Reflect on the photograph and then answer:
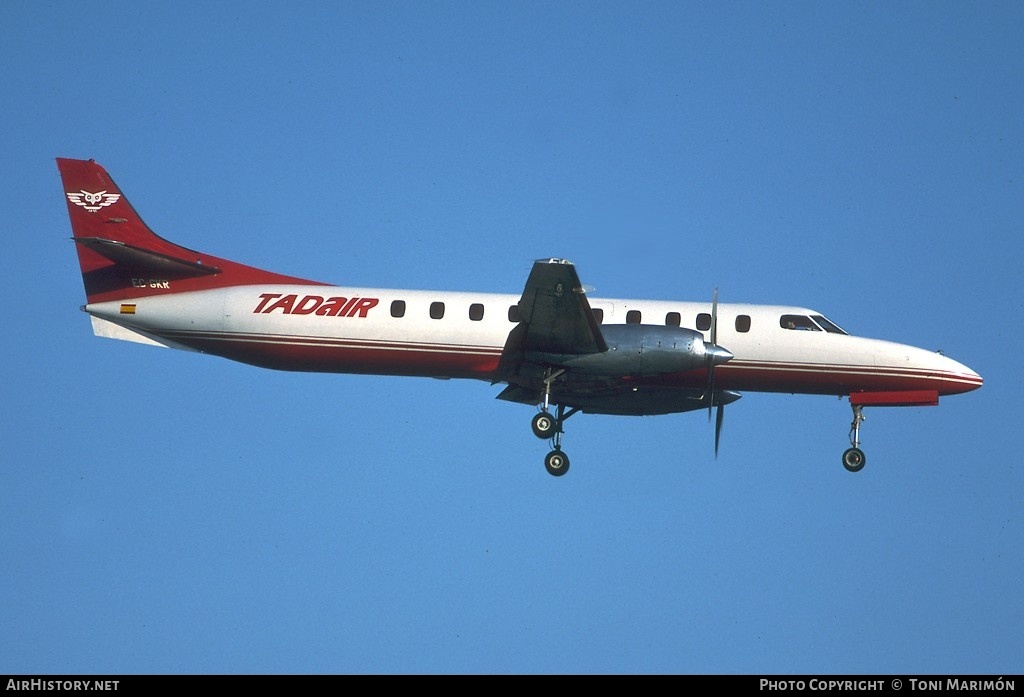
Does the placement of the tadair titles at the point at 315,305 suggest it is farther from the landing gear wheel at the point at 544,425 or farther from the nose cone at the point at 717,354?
the nose cone at the point at 717,354

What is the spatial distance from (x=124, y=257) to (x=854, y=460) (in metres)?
17.9

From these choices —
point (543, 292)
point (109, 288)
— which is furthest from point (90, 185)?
point (543, 292)

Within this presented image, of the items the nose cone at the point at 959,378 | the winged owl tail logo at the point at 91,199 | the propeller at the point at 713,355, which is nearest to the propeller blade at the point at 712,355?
the propeller at the point at 713,355

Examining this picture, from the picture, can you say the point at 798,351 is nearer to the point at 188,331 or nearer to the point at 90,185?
the point at 188,331

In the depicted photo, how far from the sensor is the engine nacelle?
85.9ft

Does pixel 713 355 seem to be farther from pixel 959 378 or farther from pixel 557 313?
pixel 959 378

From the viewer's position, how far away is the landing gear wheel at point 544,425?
27.7 m

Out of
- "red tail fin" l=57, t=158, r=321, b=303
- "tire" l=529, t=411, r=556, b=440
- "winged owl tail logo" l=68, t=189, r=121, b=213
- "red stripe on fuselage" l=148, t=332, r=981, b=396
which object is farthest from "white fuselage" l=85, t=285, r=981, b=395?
"winged owl tail logo" l=68, t=189, r=121, b=213

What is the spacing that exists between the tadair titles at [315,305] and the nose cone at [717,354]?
7.92 metres

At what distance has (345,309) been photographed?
2909 centimetres

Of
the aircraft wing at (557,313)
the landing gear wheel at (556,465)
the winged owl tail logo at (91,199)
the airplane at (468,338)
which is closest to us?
the aircraft wing at (557,313)

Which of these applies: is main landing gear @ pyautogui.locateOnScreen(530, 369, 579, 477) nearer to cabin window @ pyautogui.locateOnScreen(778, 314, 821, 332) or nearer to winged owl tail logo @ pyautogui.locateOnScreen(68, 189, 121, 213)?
cabin window @ pyautogui.locateOnScreen(778, 314, 821, 332)

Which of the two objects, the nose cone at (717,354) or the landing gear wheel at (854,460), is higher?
the nose cone at (717,354)
